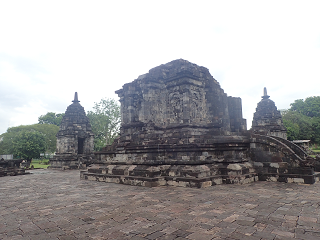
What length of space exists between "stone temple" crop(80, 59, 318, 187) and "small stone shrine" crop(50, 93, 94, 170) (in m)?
10.4

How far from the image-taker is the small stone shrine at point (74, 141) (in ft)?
70.3

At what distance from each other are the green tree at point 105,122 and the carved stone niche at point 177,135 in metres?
21.8

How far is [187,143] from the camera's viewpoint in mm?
9422

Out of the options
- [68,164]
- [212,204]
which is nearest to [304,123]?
Answer: [68,164]

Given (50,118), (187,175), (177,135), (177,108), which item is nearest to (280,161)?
(187,175)

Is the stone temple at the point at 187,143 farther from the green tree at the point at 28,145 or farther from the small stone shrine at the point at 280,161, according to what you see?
the green tree at the point at 28,145

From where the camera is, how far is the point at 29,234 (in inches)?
146

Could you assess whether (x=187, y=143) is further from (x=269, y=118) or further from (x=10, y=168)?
(x=269, y=118)

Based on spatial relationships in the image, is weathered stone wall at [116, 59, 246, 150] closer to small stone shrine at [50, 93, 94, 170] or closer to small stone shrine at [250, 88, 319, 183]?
small stone shrine at [250, 88, 319, 183]

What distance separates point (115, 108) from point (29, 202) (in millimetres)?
29743

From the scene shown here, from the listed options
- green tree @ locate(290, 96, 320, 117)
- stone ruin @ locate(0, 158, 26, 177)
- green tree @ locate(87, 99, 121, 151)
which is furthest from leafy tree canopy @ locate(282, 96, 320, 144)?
stone ruin @ locate(0, 158, 26, 177)

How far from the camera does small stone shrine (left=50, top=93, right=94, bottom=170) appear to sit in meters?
21.4

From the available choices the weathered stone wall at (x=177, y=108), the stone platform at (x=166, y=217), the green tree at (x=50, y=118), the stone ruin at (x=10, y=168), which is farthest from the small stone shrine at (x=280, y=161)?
the green tree at (x=50, y=118)

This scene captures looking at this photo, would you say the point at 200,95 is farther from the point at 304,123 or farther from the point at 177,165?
the point at 304,123
